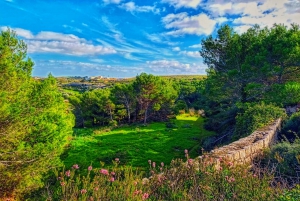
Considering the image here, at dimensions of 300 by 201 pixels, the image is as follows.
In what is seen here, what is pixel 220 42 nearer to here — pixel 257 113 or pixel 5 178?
pixel 257 113

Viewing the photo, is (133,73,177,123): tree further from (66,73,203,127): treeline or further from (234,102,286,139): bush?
(234,102,286,139): bush

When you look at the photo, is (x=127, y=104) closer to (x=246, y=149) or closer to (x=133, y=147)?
(x=133, y=147)

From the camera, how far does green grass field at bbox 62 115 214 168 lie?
1684cm

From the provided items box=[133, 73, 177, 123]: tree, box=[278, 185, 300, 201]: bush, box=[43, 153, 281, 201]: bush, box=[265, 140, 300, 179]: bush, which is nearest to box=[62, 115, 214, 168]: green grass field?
box=[133, 73, 177, 123]: tree

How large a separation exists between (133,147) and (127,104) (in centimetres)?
1479

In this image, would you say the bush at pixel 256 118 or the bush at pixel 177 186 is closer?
the bush at pixel 177 186

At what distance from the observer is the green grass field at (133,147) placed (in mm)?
16844

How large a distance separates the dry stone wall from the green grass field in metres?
8.68

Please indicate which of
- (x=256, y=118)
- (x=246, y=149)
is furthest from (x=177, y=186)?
(x=256, y=118)

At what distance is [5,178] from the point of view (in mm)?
9914

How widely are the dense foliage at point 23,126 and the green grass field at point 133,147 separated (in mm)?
3589

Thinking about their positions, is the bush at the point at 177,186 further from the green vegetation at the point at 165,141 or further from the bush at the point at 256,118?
the bush at the point at 256,118

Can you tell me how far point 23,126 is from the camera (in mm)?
10234

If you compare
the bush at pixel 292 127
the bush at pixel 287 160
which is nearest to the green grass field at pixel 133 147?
the bush at pixel 292 127
